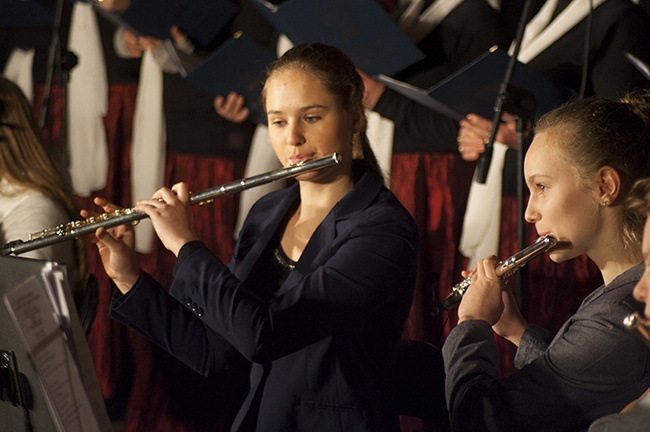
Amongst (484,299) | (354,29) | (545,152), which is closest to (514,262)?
(484,299)

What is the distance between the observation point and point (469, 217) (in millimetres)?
2846

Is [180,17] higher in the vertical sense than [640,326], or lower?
higher

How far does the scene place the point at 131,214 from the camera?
196 centimetres

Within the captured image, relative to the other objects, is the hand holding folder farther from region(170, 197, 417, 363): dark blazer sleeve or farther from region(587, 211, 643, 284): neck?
region(587, 211, 643, 284): neck

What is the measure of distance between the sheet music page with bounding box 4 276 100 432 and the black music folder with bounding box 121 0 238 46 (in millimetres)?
2163

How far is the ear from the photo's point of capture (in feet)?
4.83

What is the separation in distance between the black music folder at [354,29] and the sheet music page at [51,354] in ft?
5.41

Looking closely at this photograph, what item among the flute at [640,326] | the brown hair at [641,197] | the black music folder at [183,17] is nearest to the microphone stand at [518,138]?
the brown hair at [641,197]

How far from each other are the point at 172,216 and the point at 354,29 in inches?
43.4

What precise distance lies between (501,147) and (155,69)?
1436mm

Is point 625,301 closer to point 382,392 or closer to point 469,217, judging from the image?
point 382,392

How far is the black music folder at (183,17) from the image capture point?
10.5 ft

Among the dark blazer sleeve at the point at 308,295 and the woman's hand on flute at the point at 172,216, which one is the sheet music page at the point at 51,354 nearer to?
the dark blazer sleeve at the point at 308,295

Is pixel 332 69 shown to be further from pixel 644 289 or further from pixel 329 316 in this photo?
pixel 644 289
